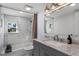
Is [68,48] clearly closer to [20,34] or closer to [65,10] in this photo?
[65,10]

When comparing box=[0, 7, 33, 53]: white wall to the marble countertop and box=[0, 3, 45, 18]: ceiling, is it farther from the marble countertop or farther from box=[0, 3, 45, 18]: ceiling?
the marble countertop

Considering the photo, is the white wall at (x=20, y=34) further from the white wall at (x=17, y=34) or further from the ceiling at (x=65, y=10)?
the ceiling at (x=65, y=10)

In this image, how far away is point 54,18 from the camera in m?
2.26

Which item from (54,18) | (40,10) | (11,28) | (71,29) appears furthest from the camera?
(40,10)

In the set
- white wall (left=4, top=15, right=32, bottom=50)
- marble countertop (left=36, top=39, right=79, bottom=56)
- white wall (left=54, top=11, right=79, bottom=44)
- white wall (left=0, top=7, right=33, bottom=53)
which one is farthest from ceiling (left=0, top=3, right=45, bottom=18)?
→ marble countertop (left=36, top=39, right=79, bottom=56)

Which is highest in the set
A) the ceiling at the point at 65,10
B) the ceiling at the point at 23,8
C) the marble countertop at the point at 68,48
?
the ceiling at the point at 23,8

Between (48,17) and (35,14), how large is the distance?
26.2 inches

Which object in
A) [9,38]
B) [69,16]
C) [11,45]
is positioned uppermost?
[69,16]

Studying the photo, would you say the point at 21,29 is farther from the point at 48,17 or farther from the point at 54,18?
the point at 54,18

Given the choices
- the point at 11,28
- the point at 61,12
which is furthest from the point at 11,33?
the point at 61,12

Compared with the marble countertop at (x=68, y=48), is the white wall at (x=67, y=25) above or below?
above

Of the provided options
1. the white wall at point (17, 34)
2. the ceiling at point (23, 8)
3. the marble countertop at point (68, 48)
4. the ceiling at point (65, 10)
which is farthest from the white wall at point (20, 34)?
the marble countertop at point (68, 48)

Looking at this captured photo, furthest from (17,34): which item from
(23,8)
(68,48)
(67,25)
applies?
(68,48)

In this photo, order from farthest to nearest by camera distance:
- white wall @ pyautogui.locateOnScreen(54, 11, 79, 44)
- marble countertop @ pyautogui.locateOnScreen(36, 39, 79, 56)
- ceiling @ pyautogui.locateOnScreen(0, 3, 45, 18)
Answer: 1. ceiling @ pyautogui.locateOnScreen(0, 3, 45, 18)
2. white wall @ pyautogui.locateOnScreen(54, 11, 79, 44)
3. marble countertop @ pyautogui.locateOnScreen(36, 39, 79, 56)
